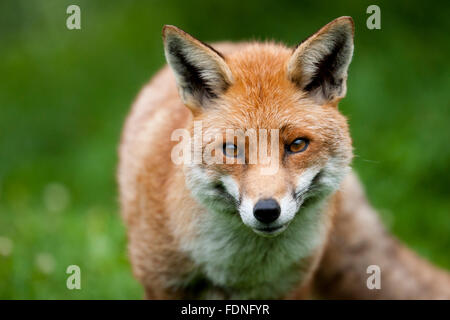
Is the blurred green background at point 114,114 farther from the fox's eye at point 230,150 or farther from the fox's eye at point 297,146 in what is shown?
the fox's eye at point 297,146

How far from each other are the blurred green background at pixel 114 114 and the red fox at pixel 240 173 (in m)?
1.61

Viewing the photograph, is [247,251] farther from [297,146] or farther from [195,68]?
[195,68]

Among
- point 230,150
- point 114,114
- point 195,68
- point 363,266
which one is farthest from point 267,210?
point 114,114

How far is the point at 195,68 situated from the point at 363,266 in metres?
3.02

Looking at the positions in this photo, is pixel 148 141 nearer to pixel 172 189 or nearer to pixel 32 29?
pixel 172 189

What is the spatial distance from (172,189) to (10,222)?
3430 millimetres

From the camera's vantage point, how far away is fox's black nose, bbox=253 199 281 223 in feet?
12.1

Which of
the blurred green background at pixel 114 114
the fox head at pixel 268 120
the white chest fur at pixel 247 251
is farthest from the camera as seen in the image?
the blurred green background at pixel 114 114

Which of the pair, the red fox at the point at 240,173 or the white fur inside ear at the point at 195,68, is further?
the white fur inside ear at the point at 195,68

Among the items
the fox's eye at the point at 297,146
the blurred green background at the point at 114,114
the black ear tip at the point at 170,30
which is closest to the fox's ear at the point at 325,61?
the fox's eye at the point at 297,146

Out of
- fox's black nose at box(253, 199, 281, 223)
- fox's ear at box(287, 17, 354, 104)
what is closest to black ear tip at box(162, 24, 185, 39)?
fox's ear at box(287, 17, 354, 104)

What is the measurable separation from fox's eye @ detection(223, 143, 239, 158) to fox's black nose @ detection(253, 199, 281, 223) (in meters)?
0.47

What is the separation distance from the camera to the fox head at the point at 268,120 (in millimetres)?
3916

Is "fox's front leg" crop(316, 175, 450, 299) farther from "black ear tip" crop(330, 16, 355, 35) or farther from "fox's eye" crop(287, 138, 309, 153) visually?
"black ear tip" crop(330, 16, 355, 35)
